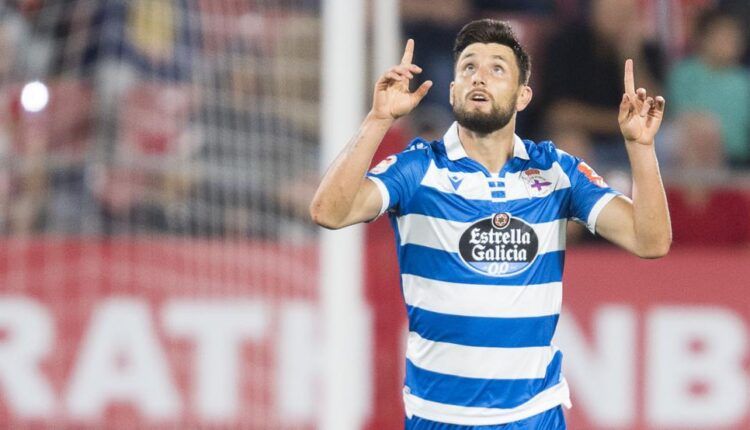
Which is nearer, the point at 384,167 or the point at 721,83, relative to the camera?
the point at 384,167

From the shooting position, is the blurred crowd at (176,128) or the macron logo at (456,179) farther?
the blurred crowd at (176,128)

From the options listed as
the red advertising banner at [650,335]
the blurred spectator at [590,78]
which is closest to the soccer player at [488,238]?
the red advertising banner at [650,335]

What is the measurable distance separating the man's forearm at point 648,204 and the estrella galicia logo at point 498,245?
0.93 ft

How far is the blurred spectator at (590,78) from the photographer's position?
7230mm

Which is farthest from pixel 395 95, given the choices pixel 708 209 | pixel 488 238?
pixel 708 209

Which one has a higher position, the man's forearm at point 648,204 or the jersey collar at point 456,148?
the jersey collar at point 456,148

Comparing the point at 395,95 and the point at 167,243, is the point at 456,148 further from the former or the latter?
the point at 167,243

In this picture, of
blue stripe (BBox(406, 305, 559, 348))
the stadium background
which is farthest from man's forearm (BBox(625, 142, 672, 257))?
the stadium background

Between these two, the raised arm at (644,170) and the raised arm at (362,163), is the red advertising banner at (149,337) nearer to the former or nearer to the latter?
the raised arm at (362,163)

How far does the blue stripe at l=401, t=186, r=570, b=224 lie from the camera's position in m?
3.72

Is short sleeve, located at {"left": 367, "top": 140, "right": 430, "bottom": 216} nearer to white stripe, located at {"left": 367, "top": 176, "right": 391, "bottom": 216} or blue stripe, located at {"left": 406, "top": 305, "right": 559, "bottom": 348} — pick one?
white stripe, located at {"left": 367, "top": 176, "right": 391, "bottom": 216}

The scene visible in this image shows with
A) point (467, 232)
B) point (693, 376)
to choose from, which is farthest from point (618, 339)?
point (467, 232)

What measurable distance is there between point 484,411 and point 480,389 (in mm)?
58

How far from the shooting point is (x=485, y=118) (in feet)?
12.0
